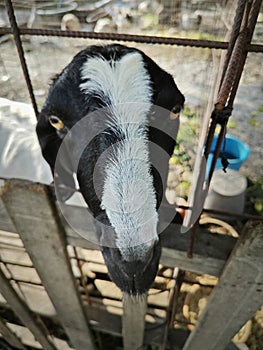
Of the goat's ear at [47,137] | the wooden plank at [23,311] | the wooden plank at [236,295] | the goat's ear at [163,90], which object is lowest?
the wooden plank at [23,311]

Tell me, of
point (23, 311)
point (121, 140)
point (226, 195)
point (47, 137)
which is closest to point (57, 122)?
point (47, 137)

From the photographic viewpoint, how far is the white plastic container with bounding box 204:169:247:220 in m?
2.64

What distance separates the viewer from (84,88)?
4.24 ft

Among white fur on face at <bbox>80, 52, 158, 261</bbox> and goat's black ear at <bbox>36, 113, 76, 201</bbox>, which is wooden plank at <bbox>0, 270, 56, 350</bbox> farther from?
white fur on face at <bbox>80, 52, 158, 261</bbox>

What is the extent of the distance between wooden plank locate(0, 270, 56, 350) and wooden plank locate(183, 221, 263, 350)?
102cm

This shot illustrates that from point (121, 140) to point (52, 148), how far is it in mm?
714

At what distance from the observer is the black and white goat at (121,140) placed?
948 millimetres

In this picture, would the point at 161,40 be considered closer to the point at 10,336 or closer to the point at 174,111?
the point at 174,111

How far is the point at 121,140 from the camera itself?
1.10m

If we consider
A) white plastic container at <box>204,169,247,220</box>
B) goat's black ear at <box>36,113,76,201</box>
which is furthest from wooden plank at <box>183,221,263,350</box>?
white plastic container at <box>204,169,247,220</box>

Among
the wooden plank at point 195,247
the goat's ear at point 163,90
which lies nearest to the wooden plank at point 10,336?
the wooden plank at point 195,247

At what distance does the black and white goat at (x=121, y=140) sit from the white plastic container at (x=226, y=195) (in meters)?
1.32

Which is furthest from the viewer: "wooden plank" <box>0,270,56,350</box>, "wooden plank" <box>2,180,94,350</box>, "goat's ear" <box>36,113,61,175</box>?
"wooden plank" <box>0,270,56,350</box>

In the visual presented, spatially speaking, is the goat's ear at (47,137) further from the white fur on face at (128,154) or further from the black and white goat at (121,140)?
the white fur on face at (128,154)
